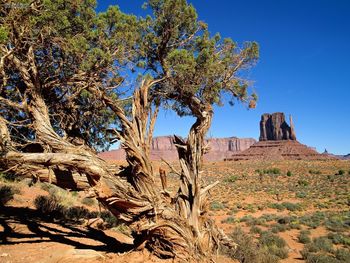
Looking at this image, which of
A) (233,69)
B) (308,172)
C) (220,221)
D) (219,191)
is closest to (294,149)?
(308,172)

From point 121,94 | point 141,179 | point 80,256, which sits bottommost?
point 80,256

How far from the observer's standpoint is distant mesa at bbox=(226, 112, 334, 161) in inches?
4564

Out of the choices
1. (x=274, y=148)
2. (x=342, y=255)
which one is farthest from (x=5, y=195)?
(x=274, y=148)

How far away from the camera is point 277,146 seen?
433 ft

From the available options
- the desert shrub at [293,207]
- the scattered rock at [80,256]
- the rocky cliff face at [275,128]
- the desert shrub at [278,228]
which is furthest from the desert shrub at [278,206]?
the rocky cliff face at [275,128]

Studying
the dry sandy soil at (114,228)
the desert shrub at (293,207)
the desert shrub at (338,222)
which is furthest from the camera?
the desert shrub at (293,207)

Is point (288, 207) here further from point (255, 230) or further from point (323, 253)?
point (323, 253)

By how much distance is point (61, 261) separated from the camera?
19.5ft

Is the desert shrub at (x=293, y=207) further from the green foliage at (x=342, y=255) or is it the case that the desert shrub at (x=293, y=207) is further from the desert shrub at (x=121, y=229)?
the desert shrub at (x=121, y=229)

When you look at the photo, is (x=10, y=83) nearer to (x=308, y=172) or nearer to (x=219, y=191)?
(x=219, y=191)

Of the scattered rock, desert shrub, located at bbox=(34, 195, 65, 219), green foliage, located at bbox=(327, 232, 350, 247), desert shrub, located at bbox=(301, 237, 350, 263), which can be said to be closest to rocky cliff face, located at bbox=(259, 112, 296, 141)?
green foliage, located at bbox=(327, 232, 350, 247)

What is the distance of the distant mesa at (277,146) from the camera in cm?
11594

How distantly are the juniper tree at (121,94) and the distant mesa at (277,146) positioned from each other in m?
112

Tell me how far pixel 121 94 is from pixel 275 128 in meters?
152
